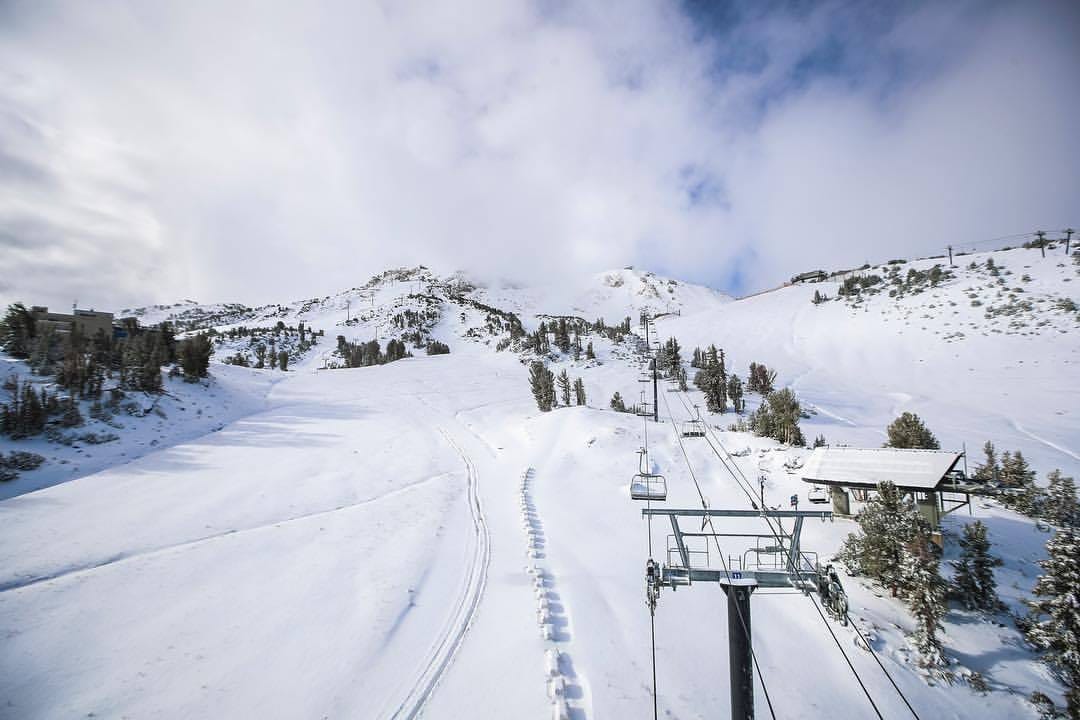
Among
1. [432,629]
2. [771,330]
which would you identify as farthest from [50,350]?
[771,330]

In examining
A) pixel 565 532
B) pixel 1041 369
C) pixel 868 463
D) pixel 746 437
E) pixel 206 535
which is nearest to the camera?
pixel 206 535

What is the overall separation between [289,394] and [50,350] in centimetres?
1780

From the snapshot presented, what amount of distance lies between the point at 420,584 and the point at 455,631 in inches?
103

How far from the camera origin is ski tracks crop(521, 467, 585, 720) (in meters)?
9.33

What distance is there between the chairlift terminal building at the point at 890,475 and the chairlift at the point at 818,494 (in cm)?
63

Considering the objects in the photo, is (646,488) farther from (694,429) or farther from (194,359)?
(194,359)

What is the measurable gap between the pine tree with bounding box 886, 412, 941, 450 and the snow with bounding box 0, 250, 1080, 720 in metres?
3.98

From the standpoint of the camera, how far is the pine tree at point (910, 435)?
2366cm

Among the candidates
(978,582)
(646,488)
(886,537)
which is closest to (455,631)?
(646,488)

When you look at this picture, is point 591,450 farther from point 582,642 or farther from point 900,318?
point 900,318

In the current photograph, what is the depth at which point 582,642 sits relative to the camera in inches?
446

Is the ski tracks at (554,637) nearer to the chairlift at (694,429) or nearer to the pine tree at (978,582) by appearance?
the pine tree at (978,582)

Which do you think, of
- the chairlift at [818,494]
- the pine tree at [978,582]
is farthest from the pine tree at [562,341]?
the pine tree at [978,582]

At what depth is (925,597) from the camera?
12117 millimetres
